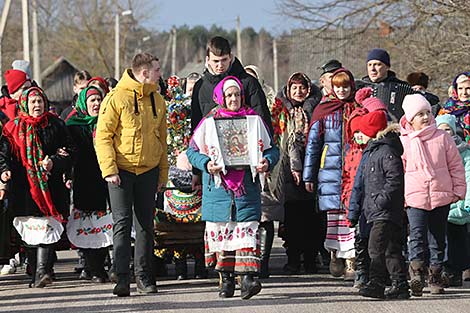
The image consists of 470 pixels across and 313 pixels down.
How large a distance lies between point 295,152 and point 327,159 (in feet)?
2.28

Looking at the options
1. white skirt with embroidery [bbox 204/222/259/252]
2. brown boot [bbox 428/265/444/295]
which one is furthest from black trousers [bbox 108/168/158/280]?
brown boot [bbox 428/265/444/295]

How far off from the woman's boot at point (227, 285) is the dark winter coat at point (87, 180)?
6.47 feet

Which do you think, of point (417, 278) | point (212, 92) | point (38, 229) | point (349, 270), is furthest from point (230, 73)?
point (417, 278)

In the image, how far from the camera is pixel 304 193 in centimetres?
1263

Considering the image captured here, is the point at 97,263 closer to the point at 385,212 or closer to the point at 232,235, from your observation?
the point at 232,235

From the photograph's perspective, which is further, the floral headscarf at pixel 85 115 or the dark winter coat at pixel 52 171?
the floral headscarf at pixel 85 115

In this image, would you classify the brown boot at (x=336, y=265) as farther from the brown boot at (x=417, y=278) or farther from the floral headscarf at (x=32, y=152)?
the floral headscarf at (x=32, y=152)

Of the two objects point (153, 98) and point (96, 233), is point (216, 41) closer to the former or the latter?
point (153, 98)

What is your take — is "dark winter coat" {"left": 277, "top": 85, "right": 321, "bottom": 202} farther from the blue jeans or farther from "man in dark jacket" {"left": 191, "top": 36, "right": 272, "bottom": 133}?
the blue jeans

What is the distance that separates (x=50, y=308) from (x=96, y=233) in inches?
69.7

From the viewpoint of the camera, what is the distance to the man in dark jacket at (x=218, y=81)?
10.8 meters

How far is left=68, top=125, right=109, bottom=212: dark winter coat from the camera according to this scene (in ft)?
38.9

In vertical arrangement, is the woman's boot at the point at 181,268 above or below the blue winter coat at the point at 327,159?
below

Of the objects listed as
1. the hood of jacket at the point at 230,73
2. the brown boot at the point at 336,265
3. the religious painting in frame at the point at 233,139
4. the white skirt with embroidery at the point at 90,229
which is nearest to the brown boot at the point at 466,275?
the brown boot at the point at 336,265
